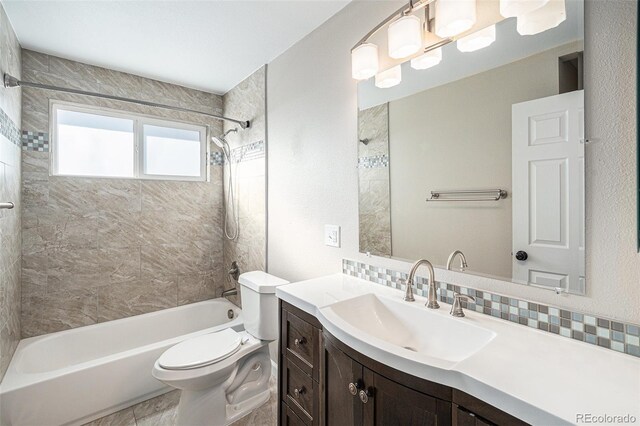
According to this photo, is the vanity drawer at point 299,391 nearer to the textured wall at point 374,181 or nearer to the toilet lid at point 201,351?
the toilet lid at point 201,351

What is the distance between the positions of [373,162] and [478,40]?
67 centimetres

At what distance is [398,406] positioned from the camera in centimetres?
86

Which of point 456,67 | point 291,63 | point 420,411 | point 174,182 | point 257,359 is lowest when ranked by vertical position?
point 257,359

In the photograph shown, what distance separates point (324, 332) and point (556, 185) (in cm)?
95

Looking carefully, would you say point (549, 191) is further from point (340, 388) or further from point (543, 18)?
point (340, 388)

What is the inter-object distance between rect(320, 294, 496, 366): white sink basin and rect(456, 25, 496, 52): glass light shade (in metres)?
1.05

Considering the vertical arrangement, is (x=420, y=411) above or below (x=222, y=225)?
below

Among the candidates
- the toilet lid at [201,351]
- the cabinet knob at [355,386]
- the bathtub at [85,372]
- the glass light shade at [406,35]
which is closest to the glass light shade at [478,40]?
the glass light shade at [406,35]

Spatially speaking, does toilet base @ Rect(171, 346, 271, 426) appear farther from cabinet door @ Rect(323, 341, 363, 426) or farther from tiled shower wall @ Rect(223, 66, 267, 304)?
cabinet door @ Rect(323, 341, 363, 426)

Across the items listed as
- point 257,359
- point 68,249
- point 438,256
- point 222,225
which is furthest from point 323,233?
point 68,249

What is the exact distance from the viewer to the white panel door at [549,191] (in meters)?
0.94

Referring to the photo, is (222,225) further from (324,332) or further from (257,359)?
(324,332)

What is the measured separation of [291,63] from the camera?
7.13 feet

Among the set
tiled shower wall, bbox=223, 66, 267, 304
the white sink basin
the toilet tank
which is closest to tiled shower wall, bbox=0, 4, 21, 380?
the toilet tank
